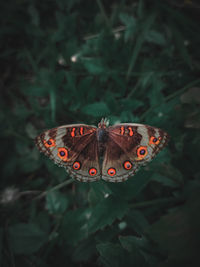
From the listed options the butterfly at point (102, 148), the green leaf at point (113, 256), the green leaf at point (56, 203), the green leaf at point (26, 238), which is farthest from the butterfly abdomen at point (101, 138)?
the green leaf at point (26, 238)

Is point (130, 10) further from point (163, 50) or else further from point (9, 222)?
point (9, 222)

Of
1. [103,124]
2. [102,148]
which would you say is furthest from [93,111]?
[102,148]

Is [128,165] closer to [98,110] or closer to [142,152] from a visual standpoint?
[142,152]

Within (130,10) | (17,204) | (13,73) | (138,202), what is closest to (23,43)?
Answer: (13,73)

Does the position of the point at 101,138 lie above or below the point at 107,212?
above

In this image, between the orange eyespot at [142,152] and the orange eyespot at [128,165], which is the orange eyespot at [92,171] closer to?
the orange eyespot at [128,165]

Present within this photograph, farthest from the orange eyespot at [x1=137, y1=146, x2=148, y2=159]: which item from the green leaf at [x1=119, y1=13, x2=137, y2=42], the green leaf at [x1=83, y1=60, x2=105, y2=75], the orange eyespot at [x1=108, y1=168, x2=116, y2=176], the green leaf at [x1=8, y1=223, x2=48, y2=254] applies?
the green leaf at [x1=119, y1=13, x2=137, y2=42]

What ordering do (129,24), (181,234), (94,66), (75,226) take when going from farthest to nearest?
(129,24)
(94,66)
(75,226)
(181,234)
